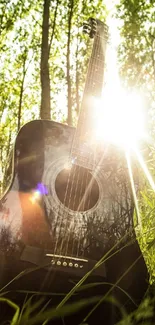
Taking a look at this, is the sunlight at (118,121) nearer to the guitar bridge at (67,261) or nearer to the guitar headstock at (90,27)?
the guitar bridge at (67,261)

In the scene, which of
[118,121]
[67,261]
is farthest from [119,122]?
[67,261]

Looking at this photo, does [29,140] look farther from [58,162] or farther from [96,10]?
[96,10]

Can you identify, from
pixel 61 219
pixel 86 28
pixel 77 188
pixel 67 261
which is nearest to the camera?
pixel 67 261

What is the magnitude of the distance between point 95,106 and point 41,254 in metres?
1.34

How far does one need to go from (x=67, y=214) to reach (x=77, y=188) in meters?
0.21

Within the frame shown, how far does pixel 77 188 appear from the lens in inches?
89.0

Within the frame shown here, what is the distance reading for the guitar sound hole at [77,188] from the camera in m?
2.21

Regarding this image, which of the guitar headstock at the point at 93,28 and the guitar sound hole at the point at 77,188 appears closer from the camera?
the guitar sound hole at the point at 77,188

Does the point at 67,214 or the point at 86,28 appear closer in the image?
the point at 67,214

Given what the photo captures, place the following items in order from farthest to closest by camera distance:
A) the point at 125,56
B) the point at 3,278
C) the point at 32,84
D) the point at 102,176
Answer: the point at 32,84 → the point at 125,56 → the point at 102,176 → the point at 3,278

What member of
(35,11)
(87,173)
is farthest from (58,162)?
(35,11)

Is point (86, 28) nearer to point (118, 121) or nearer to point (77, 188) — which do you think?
point (118, 121)

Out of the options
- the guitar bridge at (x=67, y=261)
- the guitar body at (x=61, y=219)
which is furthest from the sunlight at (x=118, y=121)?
the guitar bridge at (x=67, y=261)

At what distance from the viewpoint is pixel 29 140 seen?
238cm
